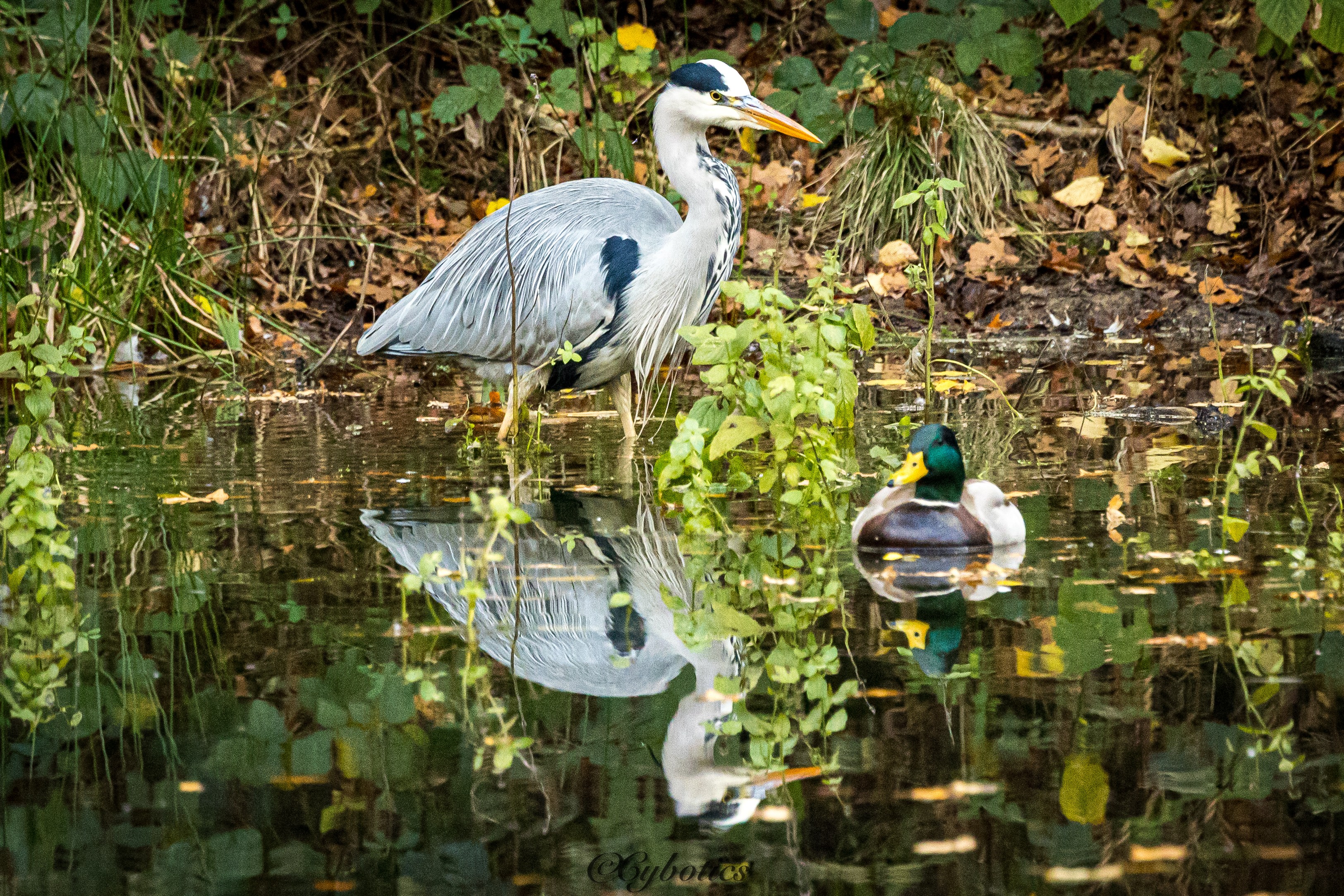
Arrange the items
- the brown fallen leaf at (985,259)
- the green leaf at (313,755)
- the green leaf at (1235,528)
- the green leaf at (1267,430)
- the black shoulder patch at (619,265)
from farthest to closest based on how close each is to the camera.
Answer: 1. the brown fallen leaf at (985,259)
2. the black shoulder patch at (619,265)
3. the green leaf at (1235,528)
4. the green leaf at (1267,430)
5. the green leaf at (313,755)

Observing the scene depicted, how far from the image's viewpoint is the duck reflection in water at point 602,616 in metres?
2.61

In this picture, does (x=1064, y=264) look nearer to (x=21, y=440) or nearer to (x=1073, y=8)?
(x=1073, y=8)

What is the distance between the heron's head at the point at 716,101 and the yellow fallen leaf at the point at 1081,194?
4105 mm

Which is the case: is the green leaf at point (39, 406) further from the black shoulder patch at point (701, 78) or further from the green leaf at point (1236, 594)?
the green leaf at point (1236, 594)

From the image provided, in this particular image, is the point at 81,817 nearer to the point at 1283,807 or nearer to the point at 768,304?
the point at 1283,807

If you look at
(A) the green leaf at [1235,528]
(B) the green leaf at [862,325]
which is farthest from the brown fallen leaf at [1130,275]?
(A) the green leaf at [1235,528]

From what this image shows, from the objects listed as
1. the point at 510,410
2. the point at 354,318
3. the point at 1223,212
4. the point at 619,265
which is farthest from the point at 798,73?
the point at 510,410

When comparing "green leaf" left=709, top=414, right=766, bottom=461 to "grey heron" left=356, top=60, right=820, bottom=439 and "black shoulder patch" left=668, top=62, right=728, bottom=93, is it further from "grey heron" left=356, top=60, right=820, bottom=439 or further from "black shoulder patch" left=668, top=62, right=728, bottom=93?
"black shoulder patch" left=668, top=62, right=728, bottom=93

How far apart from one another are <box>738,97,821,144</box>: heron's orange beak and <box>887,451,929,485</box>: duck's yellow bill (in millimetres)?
2011

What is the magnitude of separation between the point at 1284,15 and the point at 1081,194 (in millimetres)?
1477

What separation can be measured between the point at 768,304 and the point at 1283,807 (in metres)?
2.49

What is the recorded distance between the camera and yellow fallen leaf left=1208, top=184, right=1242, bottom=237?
9.12 m

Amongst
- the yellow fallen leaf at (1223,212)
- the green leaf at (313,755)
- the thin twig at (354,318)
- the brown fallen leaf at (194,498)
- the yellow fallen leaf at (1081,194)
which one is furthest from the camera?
the yellow fallen leaf at (1081,194)

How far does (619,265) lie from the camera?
577 cm
